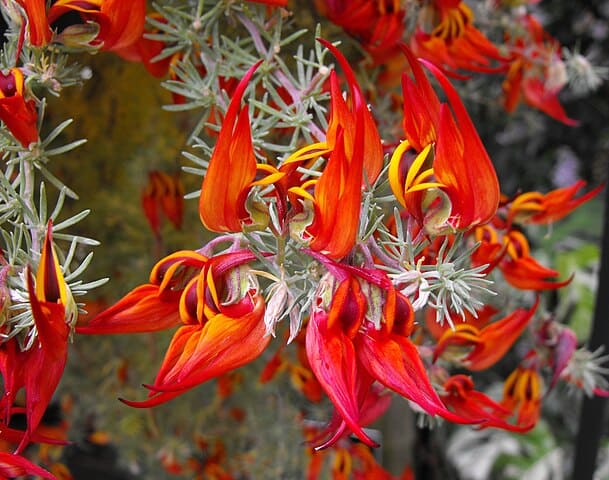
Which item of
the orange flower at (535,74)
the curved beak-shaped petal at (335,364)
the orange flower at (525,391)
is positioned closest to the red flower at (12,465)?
the curved beak-shaped petal at (335,364)

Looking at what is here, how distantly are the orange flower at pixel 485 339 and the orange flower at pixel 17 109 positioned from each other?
0.26m

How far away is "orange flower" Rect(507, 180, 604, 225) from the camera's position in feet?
1.72

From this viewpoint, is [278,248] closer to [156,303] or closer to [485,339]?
[156,303]

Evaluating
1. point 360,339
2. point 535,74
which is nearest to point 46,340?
point 360,339

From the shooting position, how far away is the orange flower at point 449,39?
55 cm

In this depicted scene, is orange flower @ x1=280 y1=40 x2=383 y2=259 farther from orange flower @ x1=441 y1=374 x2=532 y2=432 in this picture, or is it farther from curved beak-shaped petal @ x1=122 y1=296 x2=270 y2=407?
orange flower @ x1=441 y1=374 x2=532 y2=432

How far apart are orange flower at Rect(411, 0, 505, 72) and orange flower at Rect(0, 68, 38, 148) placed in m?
0.28

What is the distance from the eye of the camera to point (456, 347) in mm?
488

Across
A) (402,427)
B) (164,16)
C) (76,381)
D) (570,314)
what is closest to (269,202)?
(164,16)

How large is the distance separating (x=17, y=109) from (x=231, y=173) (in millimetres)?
118

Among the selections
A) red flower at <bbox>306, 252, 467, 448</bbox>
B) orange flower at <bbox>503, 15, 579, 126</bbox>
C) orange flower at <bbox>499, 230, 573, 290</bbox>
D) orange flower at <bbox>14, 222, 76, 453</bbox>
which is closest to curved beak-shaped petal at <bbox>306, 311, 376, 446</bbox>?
red flower at <bbox>306, 252, 467, 448</bbox>

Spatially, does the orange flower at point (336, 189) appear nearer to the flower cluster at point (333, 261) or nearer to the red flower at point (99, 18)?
the flower cluster at point (333, 261)

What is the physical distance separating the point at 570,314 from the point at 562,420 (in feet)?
0.75

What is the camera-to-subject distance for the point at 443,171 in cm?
33
